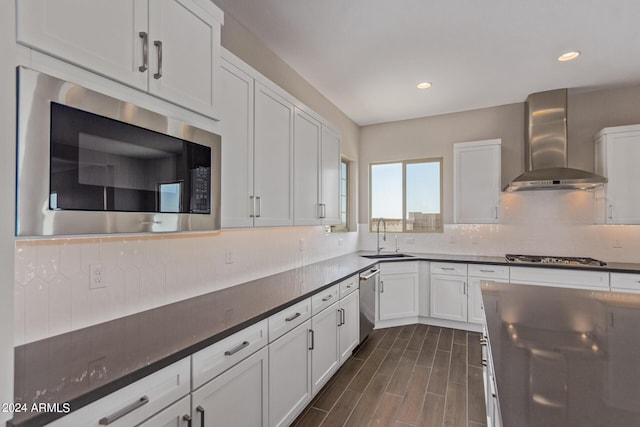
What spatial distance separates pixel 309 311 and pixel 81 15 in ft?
6.21

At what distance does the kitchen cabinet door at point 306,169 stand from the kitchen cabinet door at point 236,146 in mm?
601

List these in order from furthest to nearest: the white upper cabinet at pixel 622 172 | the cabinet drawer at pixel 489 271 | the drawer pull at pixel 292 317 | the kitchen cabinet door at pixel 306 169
Answer: the cabinet drawer at pixel 489 271, the white upper cabinet at pixel 622 172, the kitchen cabinet door at pixel 306 169, the drawer pull at pixel 292 317

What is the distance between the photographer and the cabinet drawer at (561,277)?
10.2 ft

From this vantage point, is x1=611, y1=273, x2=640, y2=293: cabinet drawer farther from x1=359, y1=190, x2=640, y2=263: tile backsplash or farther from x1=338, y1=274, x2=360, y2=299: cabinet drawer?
x1=338, y1=274, x2=360, y2=299: cabinet drawer

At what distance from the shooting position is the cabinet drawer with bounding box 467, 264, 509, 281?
3.51m

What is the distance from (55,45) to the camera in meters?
0.90

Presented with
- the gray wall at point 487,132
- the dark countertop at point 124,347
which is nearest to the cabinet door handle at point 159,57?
the dark countertop at point 124,347

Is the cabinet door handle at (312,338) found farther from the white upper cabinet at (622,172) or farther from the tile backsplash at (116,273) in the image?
the white upper cabinet at (622,172)

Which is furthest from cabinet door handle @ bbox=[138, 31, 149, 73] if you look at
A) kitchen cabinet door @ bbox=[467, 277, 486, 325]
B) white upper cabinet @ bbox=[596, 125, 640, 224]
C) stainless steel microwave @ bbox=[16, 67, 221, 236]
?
white upper cabinet @ bbox=[596, 125, 640, 224]

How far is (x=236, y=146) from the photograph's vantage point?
6.04 feet

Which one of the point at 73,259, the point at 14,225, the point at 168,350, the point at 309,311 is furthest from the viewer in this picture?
the point at 309,311

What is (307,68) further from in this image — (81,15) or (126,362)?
(126,362)

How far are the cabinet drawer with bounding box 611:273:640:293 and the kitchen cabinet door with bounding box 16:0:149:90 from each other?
431cm

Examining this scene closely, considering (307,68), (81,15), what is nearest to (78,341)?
(81,15)
